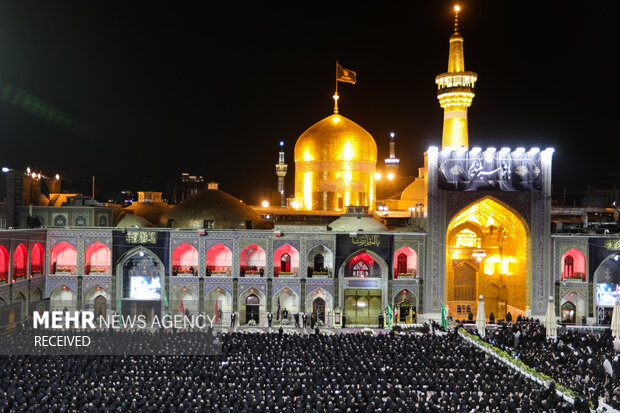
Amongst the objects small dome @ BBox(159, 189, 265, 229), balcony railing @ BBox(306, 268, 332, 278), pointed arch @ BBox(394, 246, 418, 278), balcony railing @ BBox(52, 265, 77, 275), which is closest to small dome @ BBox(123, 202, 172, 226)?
small dome @ BBox(159, 189, 265, 229)

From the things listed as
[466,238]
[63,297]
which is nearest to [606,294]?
[466,238]

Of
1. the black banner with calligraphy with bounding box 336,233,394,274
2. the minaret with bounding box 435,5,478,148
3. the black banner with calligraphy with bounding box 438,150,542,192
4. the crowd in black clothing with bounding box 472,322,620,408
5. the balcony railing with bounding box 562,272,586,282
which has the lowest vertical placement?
the crowd in black clothing with bounding box 472,322,620,408

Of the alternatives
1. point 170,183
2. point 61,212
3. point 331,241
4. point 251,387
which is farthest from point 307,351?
point 170,183

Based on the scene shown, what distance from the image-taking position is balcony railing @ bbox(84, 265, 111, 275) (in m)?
33.5

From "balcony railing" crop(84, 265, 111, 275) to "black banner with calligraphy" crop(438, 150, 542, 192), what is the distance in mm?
18858

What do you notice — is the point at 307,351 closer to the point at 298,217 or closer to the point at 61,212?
the point at 298,217

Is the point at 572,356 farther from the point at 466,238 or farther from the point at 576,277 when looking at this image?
the point at 466,238

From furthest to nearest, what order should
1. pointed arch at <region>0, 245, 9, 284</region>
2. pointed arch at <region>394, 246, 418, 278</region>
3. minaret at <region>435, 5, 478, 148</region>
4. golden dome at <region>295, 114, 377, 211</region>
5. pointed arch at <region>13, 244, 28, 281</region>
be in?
golden dome at <region>295, 114, 377, 211</region>
minaret at <region>435, 5, 478, 148</region>
pointed arch at <region>394, 246, 418, 278</region>
pointed arch at <region>13, 244, 28, 281</region>
pointed arch at <region>0, 245, 9, 284</region>

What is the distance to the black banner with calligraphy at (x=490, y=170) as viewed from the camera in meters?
33.6

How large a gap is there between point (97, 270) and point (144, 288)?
291 cm

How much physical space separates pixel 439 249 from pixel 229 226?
1208 cm

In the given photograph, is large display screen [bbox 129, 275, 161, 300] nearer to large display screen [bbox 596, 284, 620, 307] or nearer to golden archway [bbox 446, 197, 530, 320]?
golden archway [bbox 446, 197, 530, 320]

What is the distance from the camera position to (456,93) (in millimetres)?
36969

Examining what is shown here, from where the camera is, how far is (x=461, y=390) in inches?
755
